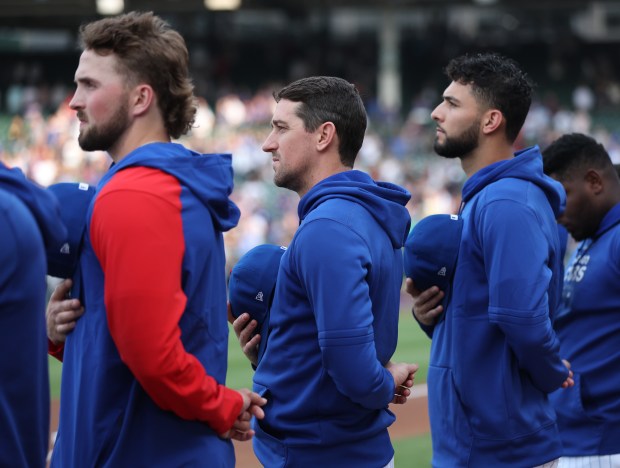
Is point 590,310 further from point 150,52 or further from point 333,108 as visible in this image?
point 150,52

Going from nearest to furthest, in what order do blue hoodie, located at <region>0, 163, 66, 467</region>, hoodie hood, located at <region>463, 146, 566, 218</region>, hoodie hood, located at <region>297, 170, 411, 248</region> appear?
blue hoodie, located at <region>0, 163, 66, 467</region>
hoodie hood, located at <region>297, 170, 411, 248</region>
hoodie hood, located at <region>463, 146, 566, 218</region>

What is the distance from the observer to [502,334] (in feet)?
11.8

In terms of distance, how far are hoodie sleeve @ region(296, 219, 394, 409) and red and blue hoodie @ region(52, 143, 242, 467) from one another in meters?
0.36

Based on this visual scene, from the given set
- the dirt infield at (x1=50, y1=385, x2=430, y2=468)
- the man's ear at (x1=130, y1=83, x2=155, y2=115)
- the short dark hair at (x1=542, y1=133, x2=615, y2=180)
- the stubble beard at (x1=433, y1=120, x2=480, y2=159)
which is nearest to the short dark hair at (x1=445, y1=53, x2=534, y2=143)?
the stubble beard at (x1=433, y1=120, x2=480, y2=159)

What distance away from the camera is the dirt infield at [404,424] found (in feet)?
23.0

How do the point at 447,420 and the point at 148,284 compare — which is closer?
the point at 148,284

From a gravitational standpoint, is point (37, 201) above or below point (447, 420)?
above

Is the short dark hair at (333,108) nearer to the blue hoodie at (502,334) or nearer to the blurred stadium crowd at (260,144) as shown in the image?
the blue hoodie at (502,334)

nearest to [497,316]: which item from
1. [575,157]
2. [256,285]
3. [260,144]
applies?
[256,285]

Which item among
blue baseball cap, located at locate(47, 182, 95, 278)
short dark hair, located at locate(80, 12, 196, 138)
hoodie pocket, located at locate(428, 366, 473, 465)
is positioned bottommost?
hoodie pocket, located at locate(428, 366, 473, 465)

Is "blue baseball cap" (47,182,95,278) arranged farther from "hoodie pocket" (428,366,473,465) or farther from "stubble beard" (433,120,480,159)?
"stubble beard" (433,120,480,159)

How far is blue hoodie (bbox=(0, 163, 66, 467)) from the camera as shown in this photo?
242 cm

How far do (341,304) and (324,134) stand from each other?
72 centimetres

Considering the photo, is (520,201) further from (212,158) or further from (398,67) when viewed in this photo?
(398,67)
